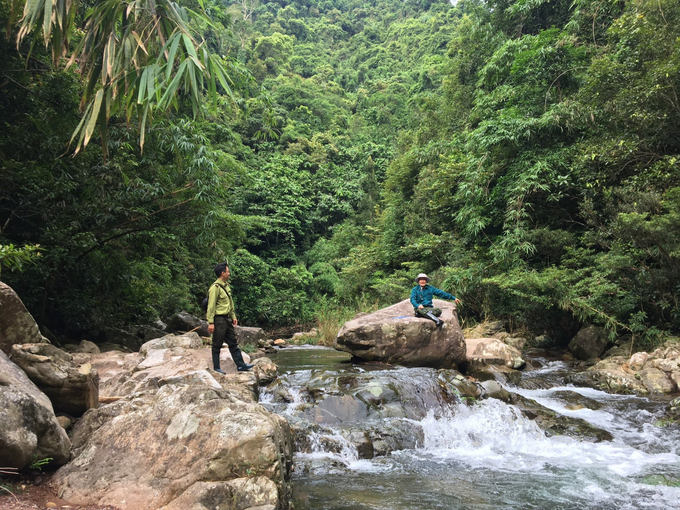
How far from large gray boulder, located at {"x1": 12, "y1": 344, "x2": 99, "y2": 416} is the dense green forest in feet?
2.46

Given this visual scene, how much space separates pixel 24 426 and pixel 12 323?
1399 millimetres

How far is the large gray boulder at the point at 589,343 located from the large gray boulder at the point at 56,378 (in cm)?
1045

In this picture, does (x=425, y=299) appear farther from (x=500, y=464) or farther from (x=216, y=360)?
(x=216, y=360)

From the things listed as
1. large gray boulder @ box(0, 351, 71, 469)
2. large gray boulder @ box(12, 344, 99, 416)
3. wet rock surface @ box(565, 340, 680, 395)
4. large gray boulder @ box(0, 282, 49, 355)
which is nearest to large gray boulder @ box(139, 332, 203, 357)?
large gray boulder @ box(0, 282, 49, 355)

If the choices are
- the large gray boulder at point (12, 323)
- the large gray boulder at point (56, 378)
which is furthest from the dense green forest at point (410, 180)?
the large gray boulder at point (56, 378)

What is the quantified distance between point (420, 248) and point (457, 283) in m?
3.55

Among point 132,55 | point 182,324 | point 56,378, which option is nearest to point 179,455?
point 56,378

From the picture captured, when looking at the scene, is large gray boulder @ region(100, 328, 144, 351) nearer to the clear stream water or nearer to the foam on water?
the clear stream water

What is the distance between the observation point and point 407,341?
8.49 metres

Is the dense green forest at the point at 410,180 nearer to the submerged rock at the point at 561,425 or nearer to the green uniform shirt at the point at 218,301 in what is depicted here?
the green uniform shirt at the point at 218,301

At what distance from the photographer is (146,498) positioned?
2.89m

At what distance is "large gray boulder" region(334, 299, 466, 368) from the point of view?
8500mm

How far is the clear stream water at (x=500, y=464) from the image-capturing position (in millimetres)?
4027

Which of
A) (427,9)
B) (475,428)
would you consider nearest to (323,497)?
(475,428)
